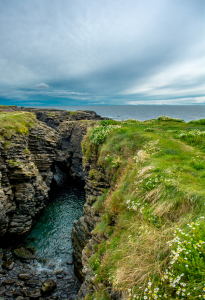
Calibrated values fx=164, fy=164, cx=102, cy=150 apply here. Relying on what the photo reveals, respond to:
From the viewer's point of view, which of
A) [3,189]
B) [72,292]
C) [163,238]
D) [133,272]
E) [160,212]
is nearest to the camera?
[133,272]

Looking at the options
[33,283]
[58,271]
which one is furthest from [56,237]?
[33,283]

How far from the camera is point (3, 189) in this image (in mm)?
24188

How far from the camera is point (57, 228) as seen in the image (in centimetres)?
3028

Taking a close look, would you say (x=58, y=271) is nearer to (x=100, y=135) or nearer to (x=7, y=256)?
(x=7, y=256)

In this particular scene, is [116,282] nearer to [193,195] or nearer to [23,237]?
[193,195]

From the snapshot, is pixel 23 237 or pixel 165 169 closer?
pixel 165 169

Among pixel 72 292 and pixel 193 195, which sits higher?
pixel 193 195

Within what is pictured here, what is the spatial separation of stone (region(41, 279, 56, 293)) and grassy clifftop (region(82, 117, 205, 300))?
14750mm

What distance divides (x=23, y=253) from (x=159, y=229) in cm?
2591

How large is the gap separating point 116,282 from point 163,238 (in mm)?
1864

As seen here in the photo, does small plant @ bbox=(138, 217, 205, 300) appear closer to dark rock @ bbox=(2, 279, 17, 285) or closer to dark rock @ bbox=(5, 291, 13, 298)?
dark rock @ bbox=(5, 291, 13, 298)

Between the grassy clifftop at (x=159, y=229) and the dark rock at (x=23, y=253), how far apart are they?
19.4 meters

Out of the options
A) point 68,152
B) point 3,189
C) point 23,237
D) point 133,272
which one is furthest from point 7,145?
point 68,152

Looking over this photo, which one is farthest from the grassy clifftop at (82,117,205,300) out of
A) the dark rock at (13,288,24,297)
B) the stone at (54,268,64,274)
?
the stone at (54,268,64,274)
